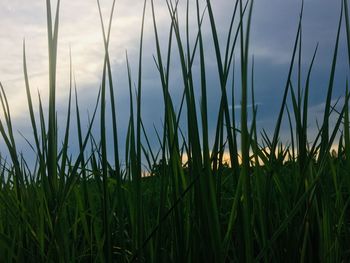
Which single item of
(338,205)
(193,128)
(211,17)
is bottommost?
(338,205)

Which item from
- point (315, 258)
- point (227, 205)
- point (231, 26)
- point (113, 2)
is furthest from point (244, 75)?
point (227, 205)

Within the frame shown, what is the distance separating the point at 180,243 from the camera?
1029mm

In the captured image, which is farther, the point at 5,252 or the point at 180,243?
the point at 5,252

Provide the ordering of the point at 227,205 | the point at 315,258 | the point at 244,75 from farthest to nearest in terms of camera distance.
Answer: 1. the point at 227,205
2. the point at 315,258
3. the point at 244,75

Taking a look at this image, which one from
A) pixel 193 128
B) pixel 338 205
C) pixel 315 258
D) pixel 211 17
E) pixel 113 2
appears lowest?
pixel 315 258

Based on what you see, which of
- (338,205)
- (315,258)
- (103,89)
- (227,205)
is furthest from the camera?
(227,205)

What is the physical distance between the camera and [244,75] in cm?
85

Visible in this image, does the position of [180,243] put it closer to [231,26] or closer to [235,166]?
[235,166]

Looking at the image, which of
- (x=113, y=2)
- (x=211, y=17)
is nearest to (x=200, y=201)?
(x=211, y=17)

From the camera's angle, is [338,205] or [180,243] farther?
[338,205]

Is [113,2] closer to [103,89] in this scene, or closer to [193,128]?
[103,89]

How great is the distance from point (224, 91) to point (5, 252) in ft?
2.83

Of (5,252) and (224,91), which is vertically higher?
(224,91)

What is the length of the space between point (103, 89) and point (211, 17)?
238 millimetres
